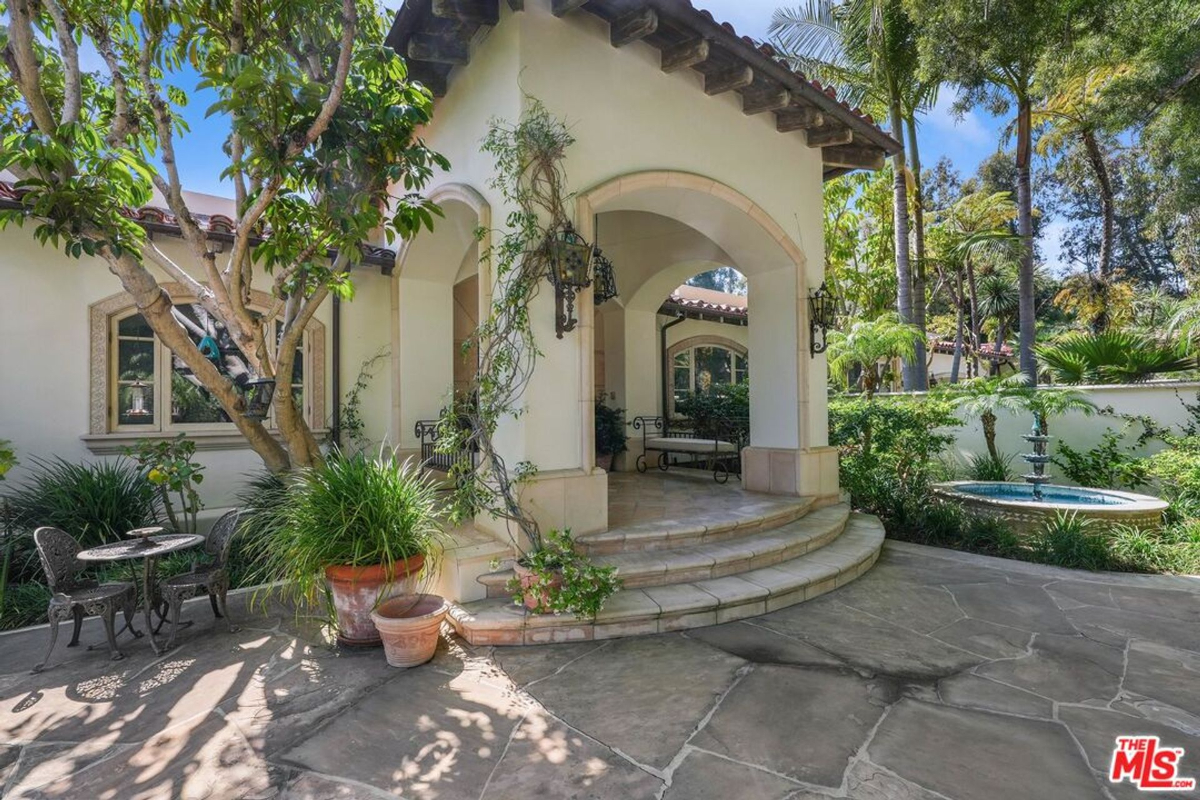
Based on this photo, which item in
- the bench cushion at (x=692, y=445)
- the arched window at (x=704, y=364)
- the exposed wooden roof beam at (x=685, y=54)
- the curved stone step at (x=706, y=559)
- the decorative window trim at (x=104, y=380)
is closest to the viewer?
the curved stone step at (x=706, y=559)

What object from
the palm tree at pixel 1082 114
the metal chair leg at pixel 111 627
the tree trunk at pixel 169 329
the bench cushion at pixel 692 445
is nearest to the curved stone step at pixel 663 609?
the metal chair leg at pixel 111 627

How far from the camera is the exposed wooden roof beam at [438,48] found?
5.46 meters

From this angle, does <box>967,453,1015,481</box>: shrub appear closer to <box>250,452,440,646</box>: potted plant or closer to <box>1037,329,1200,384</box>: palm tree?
<box>1037,329,1200,384</box>: palm tree

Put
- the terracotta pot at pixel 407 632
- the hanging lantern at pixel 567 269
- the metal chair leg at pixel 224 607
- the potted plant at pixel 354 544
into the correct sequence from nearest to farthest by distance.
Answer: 1. the terracotta pot at pixel 407 632
2. the potted plant at pixel 354 544
3. the metal chair leg at pixel 224 607
4. the hanging lantern at pixel 567 269

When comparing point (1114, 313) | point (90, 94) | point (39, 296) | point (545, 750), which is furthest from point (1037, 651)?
point (1114, 313)

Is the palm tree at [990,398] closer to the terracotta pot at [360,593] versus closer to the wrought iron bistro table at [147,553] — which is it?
the terracotta pot at [360,593]

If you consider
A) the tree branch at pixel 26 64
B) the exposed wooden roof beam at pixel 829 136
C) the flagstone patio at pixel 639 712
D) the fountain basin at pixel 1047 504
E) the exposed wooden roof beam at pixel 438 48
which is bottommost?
the flagstone patio at pixel 639 712

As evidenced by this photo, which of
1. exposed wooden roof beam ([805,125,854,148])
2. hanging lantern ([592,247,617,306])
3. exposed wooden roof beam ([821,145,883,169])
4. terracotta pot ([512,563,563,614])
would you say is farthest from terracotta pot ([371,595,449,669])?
exposed wooden roof beam ([821,145,883,169])

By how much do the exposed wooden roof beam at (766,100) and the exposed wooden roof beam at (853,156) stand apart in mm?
1584

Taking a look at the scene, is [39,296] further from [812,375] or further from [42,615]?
[812,375]

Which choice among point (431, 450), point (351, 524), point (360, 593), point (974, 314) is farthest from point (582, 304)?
point (974, 314)

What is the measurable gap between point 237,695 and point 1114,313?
21620 mm

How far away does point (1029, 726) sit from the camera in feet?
9.66

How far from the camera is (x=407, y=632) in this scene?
365 centimetres
